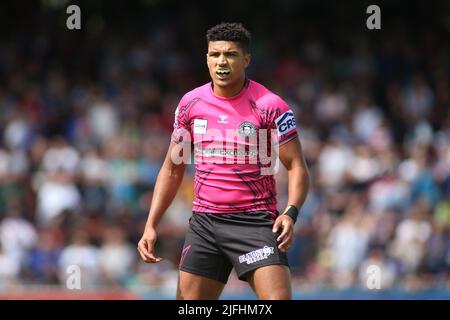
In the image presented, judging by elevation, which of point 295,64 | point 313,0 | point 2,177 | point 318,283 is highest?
point 313,0

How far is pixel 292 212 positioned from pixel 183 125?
98 cm

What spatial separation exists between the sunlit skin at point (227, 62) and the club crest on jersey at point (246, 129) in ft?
0.93

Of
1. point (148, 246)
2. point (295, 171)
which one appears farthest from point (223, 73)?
point (148, 246)

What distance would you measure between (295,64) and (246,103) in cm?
975

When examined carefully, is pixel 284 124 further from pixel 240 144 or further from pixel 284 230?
pixel 284 230

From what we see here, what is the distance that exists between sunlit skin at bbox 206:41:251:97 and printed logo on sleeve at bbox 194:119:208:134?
0.26 metres

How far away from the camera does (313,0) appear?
1778cm

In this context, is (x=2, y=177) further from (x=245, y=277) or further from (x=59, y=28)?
(x=245, y=277)

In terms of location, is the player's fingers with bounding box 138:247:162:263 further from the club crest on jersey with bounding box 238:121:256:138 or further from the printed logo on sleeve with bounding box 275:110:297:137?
the printed logo on sleeve with bounding box 275:110:297:137

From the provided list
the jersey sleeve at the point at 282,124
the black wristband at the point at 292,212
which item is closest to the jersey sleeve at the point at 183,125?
the jersey sleeve at the point at 282,124

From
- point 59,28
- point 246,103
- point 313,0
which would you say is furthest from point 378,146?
point 246,103

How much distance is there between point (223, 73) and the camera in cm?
663

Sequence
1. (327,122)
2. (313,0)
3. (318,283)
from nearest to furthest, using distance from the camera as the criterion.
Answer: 1. (318,283)
2. (327,122)
3. (313,0)
